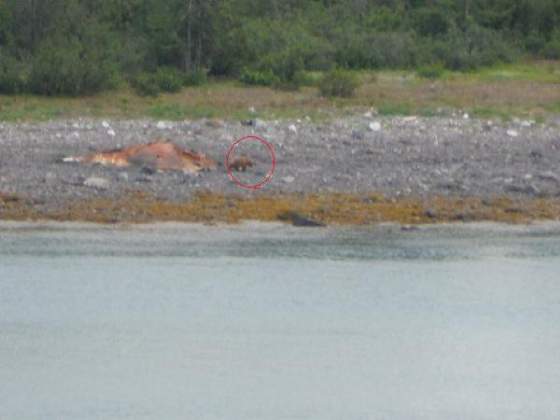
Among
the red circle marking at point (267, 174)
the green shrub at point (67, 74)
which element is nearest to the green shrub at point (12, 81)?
the green shrub at point (67, 74)

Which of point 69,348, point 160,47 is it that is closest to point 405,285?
point 69,348

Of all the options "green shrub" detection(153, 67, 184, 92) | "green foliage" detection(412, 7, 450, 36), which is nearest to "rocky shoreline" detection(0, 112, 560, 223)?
"green shrub" detection(153, 67, 184, 92)

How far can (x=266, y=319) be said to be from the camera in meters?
10.3

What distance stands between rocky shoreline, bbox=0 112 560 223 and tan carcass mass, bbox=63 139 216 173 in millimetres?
201

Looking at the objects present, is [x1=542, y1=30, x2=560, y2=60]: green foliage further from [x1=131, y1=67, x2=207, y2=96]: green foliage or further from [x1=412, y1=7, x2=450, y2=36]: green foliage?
[x1=131, y1=67, x2=207, y2=96]: green foliage

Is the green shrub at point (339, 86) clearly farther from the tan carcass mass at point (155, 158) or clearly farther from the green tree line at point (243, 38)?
the tan carcass mass at point (155, 158)

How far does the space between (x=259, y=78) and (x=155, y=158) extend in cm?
1202

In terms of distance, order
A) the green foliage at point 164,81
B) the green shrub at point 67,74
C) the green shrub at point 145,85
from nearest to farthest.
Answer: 1. the green shrub at point 67,74
2. the green shrub at point 145,85
3. the green foliage at point 164,81

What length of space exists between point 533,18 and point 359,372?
3122 cm

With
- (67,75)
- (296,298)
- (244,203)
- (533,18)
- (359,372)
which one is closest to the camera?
(359,372)

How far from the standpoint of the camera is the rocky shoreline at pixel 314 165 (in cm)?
1598

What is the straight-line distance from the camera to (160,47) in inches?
1240

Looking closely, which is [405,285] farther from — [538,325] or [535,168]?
[535,168]

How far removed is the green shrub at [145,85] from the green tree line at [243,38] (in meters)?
0.08
